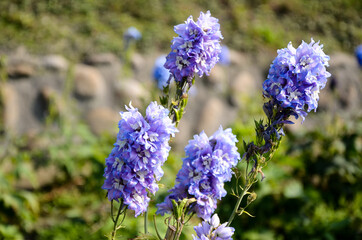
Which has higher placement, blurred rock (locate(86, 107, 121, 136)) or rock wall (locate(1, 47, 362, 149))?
rock wall (locate(1, 47, 362, 149))

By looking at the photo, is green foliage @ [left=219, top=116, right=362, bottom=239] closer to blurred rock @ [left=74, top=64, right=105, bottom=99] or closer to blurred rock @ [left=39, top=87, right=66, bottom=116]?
blurred rock @ [left=39, top=87, right=66, bottom=116]

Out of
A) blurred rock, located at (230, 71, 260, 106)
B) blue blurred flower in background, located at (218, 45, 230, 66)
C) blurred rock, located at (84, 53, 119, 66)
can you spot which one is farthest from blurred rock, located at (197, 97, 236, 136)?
blurred rock, located at (84, 53, 119, 66)

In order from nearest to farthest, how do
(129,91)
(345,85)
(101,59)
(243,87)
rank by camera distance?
(129,91), (101,59), (243,87), (345,85)

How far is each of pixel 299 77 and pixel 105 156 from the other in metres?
2.44

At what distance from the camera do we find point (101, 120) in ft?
16.6

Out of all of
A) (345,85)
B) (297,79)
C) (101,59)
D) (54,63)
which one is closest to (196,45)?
(297,79)

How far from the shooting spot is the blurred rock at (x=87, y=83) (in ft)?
16.7

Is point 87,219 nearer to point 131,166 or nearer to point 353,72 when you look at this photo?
point 131,166

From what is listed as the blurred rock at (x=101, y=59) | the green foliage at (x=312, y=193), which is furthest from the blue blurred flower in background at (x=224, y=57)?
the green foliage at (x=312, y=193)

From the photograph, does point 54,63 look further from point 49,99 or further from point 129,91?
point 129,91

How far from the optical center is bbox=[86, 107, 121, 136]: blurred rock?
498 cm

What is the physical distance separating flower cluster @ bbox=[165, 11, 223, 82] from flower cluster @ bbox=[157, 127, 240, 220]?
29 cm

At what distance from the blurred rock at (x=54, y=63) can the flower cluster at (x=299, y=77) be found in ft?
12.6

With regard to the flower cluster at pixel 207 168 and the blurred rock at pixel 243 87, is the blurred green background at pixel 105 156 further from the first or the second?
the flower cluster at pixel 207 168
